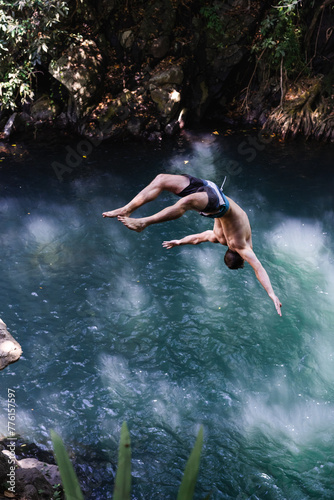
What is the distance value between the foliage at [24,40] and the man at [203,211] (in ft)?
22.8

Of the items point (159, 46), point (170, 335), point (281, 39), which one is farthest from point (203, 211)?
point (281, 39)

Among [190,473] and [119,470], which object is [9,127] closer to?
[119,470]

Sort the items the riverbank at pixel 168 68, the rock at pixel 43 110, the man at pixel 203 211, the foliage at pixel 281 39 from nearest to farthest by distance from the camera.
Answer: the man at pixel 203 211 < the foliage at pixel 281 39 < the riverbank at pixel 168 68 < the rock at pixel 43 110

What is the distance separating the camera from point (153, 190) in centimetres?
446

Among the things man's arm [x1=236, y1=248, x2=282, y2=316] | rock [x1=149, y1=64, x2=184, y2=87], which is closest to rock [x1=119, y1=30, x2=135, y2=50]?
rock [x1=149, y1=64, x2=184, y2=87]

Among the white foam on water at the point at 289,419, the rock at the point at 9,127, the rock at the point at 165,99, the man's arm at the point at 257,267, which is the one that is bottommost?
the white foam on water at the point at 289,419

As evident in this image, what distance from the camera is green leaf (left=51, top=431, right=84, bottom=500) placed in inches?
62.2

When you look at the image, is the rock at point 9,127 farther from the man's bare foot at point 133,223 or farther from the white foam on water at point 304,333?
the man's bare foot at point 133,223

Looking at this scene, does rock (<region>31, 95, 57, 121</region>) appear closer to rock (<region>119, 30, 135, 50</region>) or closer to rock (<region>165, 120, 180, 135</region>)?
rock (<region>119, 30, 135, 50</region>)

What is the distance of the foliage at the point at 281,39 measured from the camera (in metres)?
11.8

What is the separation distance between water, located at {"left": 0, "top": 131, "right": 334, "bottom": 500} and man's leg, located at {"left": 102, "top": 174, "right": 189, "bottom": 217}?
2.98 metres

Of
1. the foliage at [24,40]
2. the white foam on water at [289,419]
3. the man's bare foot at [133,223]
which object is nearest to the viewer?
the man's bare foot at [133,223]

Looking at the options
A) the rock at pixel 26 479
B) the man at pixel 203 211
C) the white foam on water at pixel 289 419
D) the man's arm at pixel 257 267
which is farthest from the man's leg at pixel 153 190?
the white foam on water at pixel 289 419

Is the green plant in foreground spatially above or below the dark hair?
above
